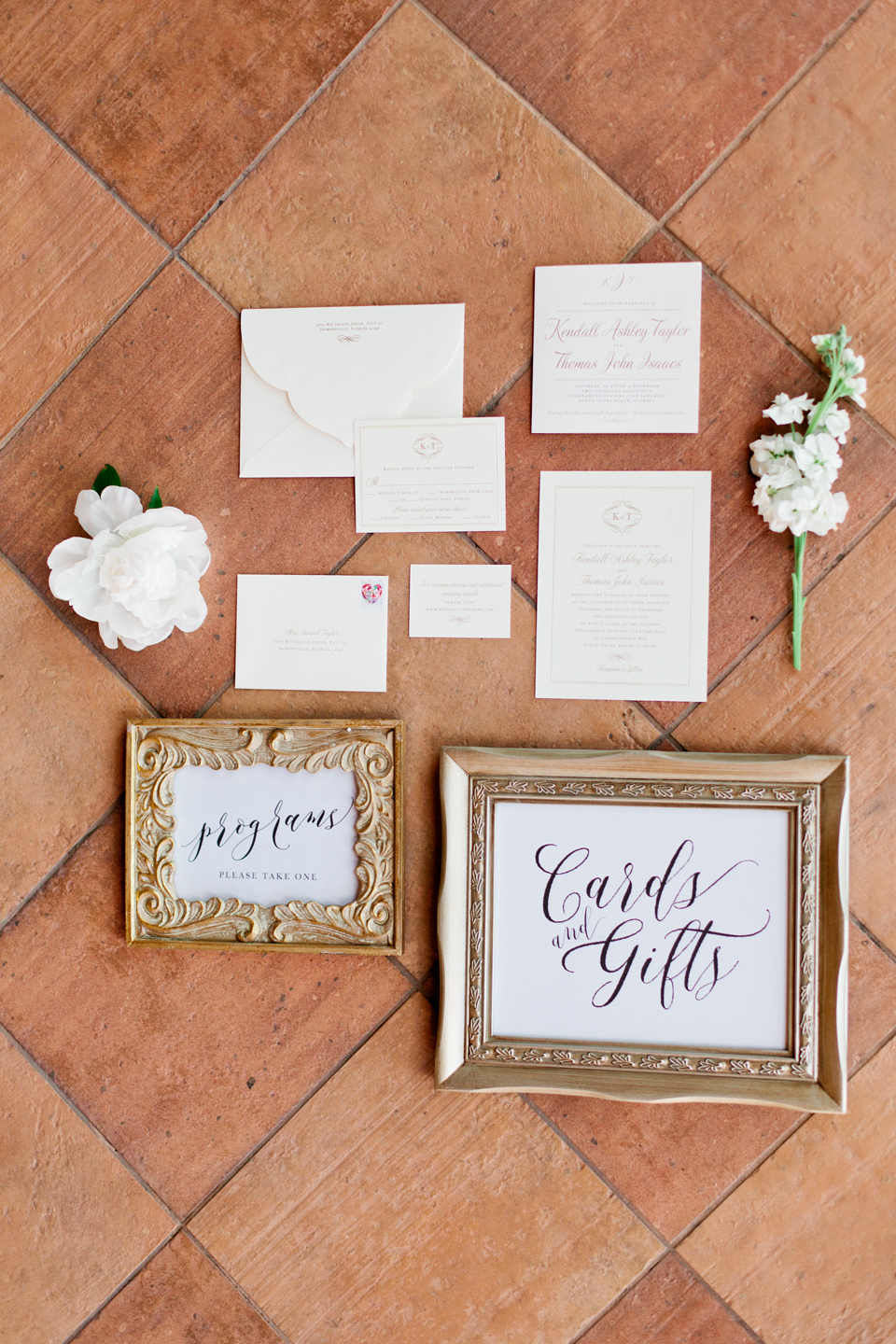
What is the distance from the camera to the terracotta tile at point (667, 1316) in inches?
37.3

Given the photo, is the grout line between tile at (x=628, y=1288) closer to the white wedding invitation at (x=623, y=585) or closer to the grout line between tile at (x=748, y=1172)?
the grout line between tile at (x=748, y=1172)

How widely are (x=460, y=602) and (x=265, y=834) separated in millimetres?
405

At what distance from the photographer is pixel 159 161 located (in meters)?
1.01

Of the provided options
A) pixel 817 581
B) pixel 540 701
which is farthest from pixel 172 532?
pixel 817 581

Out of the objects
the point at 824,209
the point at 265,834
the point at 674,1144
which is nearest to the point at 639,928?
the point at 674,1144

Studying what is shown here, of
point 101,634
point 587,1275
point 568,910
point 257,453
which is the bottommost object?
point 587,1275

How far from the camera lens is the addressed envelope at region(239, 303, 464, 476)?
3.18ft

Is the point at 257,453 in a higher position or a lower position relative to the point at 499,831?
higher

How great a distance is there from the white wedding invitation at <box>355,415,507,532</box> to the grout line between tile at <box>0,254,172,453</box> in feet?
1.18

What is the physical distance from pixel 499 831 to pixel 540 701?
0.18 meters

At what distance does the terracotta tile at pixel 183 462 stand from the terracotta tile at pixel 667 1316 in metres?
0.97

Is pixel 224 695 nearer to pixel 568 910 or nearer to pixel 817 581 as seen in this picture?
pixel 568 910

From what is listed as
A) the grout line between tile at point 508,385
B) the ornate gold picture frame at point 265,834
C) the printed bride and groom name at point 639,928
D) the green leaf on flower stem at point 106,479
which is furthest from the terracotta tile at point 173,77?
the printed bride and groom name at point 639,928

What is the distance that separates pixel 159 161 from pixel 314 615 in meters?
0.66
